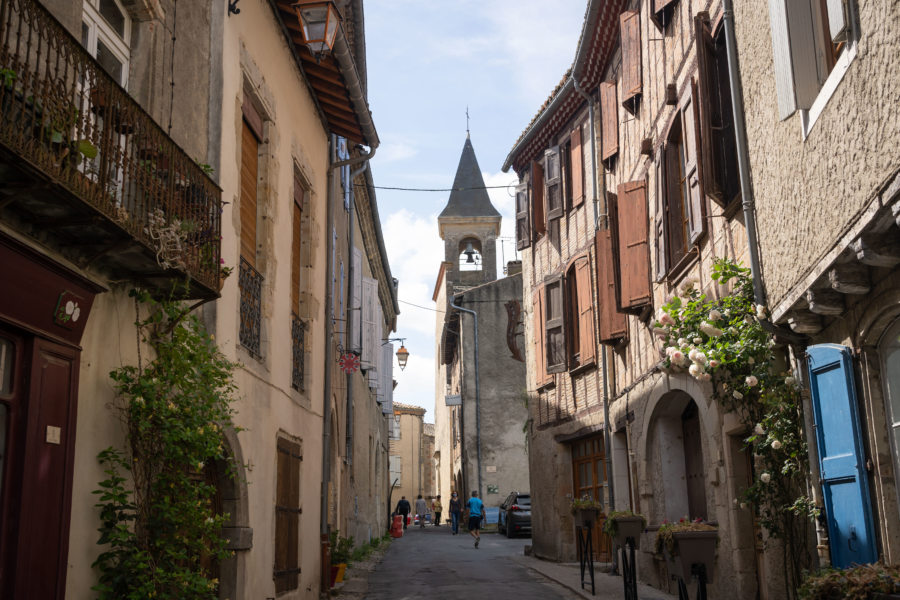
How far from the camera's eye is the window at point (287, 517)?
9.25 metres

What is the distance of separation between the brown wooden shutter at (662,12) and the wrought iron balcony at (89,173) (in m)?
6.52

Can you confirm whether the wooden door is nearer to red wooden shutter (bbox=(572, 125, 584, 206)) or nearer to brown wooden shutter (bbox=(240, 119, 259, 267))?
red wooden shutter (bbox=(572, 125, 584, 206))

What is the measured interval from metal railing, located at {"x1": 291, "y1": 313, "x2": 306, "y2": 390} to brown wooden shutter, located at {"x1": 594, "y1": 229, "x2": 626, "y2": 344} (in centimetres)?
474

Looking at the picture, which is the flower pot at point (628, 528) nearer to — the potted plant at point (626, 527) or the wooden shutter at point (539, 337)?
the potted plant at point (626, 527)

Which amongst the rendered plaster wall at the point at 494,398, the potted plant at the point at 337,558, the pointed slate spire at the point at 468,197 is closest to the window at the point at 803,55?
the potted plant at the point at 337,558

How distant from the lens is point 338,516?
50.4ft

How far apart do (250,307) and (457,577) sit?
257 inches

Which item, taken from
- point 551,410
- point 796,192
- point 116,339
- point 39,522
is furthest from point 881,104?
point 551,410

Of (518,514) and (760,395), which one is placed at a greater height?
(760,395)

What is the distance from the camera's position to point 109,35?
6191mm

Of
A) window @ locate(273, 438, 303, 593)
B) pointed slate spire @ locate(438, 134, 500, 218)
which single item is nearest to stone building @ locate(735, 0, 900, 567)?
window @ locate(273, 438, 303, 593)

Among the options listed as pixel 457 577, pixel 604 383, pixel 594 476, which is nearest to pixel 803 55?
pixel 604 383

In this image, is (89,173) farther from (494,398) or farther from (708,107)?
(494,398)

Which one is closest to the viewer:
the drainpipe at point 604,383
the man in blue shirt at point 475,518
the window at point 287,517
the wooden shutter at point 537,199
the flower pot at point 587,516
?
the window at point 287,517
